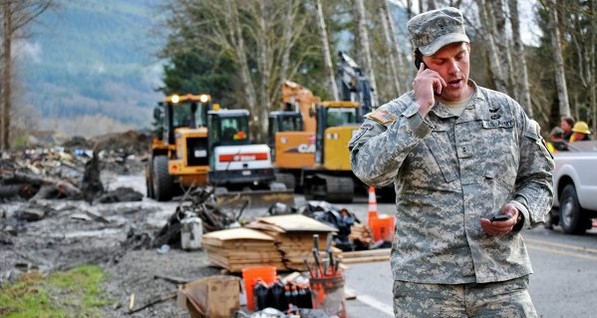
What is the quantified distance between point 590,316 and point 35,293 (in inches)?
242

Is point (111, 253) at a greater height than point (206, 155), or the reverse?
point (206, 155)

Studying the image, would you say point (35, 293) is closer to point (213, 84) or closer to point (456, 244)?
point (456, 244)

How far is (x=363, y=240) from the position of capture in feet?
44.9

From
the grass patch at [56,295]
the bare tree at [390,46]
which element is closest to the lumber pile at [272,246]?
the grass patch at [56,295]

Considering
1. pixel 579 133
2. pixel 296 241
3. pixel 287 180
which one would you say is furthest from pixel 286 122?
pixel 296 241

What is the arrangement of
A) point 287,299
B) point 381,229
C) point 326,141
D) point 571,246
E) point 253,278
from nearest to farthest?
point 287,299 < point 253,278 < point 571,246 < point 381,229 < point 326,141

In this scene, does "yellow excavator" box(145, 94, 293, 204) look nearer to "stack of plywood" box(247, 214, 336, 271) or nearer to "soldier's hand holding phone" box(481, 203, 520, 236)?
"stack of plywood" box(247, 214, 336, 271)

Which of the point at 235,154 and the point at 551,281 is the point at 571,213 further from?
the point at 235,154

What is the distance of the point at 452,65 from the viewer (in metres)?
3.82

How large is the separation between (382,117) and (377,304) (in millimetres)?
5790

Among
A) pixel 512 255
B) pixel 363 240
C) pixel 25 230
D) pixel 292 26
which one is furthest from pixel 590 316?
pixel 292 26

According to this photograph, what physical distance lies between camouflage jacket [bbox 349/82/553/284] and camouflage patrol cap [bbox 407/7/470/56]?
0.24 meters

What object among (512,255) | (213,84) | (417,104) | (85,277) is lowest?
(85,277)

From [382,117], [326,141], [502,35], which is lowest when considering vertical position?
[382,117]
